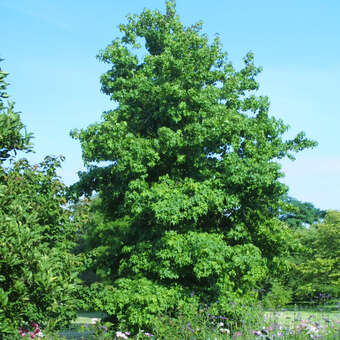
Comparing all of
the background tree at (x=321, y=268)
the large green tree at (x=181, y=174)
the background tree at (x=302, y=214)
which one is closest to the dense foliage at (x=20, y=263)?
the large green tree at (x=181, y=174)

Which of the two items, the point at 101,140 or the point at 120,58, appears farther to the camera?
the point at 120,58

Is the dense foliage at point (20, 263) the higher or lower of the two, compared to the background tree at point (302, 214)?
lower

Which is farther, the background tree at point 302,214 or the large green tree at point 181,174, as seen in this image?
the background tree at point 302,214

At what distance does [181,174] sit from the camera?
18938 mm

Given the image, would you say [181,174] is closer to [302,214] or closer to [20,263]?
[20,263]

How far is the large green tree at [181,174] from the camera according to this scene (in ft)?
54.0

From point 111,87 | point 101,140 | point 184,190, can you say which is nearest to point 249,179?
point 184,190

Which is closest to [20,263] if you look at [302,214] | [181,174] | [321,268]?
[181,174]

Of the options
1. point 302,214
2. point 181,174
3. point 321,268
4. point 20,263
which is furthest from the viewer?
point 302,214

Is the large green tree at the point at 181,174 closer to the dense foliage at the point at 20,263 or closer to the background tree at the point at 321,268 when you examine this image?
the dense foliage at the point at 20,263

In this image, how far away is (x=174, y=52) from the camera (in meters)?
19.4

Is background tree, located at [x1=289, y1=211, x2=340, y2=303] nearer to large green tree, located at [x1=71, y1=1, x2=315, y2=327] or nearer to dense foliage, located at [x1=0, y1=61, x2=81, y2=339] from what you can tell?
large green tree, located at [x1=71, y1=1, x2=315, y2=327]

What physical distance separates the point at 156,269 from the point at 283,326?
22.3 ft

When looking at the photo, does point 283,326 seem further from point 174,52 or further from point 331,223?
point 331,223
